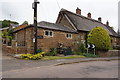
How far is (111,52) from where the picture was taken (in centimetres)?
2000

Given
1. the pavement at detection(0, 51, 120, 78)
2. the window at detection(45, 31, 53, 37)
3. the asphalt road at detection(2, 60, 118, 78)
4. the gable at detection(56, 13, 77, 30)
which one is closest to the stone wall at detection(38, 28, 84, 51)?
the window at detection(45, 31, 53, 37)

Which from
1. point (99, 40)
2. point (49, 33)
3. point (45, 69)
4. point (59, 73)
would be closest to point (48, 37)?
point (49, 33)

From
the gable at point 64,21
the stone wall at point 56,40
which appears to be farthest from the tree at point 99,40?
the gable at point 64,21

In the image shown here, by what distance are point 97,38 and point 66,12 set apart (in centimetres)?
975

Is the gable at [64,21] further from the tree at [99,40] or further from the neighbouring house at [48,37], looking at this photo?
the tree at [99,40]

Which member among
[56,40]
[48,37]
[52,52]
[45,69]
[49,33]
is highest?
[49,33]

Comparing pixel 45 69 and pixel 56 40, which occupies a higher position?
pixel 56 40

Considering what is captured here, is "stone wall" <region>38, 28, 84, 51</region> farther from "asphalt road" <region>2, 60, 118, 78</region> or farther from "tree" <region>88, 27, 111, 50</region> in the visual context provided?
"asphalt road" <region>2, 60, 118, 78</region>

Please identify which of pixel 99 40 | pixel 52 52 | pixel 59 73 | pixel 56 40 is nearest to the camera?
pixel 59 73

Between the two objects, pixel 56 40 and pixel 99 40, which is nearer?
pixel 56 40

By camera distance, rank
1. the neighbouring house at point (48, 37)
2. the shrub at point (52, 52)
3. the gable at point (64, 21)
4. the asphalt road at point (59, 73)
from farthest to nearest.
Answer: the gable at point (64, 21)
the shrub at point (52, 52)
the neighbouring house at point (48, 37)
the asphalt road at point (59, 73)

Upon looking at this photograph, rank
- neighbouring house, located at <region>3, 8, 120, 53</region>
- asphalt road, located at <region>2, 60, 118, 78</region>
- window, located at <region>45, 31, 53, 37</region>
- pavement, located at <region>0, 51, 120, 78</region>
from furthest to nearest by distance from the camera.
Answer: window, located at <region>45, 31, 53, 37</region> → neighbouring house, located at <region>3, 8, 120, 53</region> → pavement, located at <region>0, 51, 120, 78</region> → asphalt road, located at <region>2, 60, 118, 78</region>

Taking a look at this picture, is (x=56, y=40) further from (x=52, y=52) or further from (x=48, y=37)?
(x=52, y=52)

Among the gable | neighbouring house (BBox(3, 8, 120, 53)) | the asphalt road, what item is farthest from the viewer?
the gable
